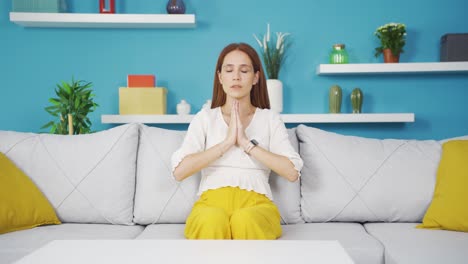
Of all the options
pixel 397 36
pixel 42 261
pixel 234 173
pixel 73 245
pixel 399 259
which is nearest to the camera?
pixel 42 261

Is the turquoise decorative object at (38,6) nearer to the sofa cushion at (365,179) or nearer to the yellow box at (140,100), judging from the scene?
the yellow box at (140,100)

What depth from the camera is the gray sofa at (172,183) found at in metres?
2.09

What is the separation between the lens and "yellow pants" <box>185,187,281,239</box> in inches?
65.0

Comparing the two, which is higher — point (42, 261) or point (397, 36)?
point (397, 36)

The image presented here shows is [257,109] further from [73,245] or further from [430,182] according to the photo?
[73,245]

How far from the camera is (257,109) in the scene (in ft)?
7.05

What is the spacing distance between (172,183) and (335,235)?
2.47ft

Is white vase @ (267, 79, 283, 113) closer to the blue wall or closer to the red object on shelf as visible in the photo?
the blue wall

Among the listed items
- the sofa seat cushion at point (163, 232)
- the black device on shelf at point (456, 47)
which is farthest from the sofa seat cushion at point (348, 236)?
the black device on shelf at point (456, 47)

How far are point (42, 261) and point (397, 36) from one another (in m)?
2.61

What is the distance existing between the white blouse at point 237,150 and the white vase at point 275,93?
912mm

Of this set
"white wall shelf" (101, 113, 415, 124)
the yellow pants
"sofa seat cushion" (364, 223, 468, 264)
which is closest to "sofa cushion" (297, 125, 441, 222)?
"sofa seat cushion" (364, 223, 468, 264)

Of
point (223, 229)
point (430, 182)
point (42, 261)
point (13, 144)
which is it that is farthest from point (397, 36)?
point (42, 261)

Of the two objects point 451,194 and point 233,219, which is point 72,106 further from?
point 451,194
